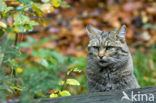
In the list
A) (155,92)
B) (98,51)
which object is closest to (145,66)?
(98,51)

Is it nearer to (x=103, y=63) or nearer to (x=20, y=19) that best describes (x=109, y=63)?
(x=103, y=63)

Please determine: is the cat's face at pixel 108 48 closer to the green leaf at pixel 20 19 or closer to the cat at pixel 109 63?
the cat at pixel 109 63

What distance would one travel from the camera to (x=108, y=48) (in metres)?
3.16

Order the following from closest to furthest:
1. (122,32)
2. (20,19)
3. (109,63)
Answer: (20,19) < (109,63) < (122,32)

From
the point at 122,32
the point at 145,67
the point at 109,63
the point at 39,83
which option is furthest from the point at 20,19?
the point at 145,67

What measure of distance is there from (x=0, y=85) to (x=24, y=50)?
15.7 feet

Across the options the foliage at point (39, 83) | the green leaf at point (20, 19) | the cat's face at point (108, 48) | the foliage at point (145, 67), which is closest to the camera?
the foliage at point (39, 83)

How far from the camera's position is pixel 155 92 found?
2584 mm

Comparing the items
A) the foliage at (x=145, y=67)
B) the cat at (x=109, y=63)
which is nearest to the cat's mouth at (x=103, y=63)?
the cat at (x=109, y=63)

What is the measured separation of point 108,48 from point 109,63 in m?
0.15

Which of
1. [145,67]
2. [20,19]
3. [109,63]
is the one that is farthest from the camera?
[145,67]

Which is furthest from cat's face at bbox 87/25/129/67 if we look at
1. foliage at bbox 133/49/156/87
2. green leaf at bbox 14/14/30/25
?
foliage at bbox 133/49/156/87

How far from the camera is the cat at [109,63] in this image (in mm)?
3145

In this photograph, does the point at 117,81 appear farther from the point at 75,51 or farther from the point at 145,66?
the point at 75,51
